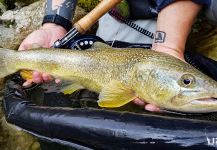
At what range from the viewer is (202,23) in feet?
12.6

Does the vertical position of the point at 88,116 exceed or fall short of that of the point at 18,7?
it exceeds it

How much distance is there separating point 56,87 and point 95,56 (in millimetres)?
545

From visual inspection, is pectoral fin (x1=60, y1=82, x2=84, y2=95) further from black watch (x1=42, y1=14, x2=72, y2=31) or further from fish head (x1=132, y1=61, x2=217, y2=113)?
black watch (x1=42, y1=14, x2=72, y2=31)

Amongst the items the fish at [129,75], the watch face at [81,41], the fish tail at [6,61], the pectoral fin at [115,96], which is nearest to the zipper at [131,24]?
the watch face at [81,41]

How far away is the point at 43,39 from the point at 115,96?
1183 mm

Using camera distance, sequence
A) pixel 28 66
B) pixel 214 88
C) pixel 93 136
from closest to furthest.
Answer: pixel 93 136 < pixel 214 88 < pixel 28 66

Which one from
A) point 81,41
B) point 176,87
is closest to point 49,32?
point 81,41

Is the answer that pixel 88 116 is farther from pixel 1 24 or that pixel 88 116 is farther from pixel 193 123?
pixel 1 24

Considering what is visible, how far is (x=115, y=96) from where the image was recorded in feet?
8.61

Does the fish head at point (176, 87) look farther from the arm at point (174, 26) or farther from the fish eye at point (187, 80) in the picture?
the arm at point (174, 26)

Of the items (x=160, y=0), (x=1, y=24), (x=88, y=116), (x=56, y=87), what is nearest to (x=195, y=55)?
(x=160, y=0)

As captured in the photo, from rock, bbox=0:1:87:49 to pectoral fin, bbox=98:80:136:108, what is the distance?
1719mm

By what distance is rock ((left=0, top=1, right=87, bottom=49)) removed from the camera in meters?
4.25

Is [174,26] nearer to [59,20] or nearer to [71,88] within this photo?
[71,88]
